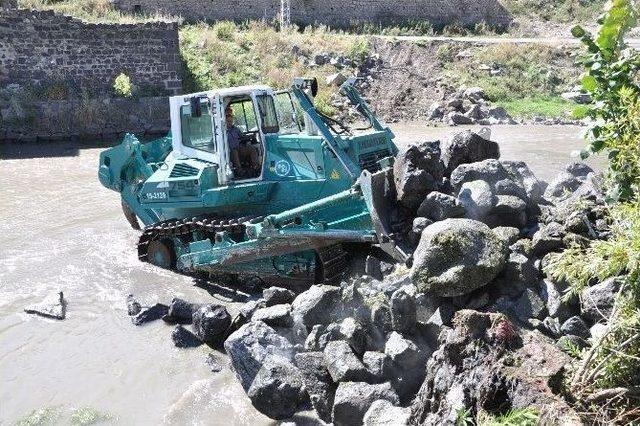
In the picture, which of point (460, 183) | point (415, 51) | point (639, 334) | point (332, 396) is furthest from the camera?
point (415, 51)

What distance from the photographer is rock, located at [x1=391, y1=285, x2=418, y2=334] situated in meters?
5.90

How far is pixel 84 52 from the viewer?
72.6 ft

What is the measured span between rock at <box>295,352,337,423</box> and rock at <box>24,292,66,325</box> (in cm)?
376

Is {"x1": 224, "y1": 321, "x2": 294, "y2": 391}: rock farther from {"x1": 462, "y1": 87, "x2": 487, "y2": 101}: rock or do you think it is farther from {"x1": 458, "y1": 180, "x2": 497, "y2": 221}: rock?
{"x1": 462, "y1": 87, "x2": 487, "y2": 101}: rock

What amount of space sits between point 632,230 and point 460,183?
3825 millimetres

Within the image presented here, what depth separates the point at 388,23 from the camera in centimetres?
3462

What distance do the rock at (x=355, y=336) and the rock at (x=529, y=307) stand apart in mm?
1324

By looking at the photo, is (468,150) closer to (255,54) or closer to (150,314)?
(150,314)

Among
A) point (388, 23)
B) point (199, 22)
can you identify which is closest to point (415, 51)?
point (388, 23)

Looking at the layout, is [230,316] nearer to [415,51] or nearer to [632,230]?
[632,230]

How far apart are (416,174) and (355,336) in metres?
2.08

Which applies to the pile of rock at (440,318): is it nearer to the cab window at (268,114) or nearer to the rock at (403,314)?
the rock at (403,314)

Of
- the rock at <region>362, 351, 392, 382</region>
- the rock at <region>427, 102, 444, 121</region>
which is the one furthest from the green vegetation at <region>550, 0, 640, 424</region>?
the rock at <region>427, 102, 444, 121</region>

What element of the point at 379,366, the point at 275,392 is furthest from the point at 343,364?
the point at 275,392
